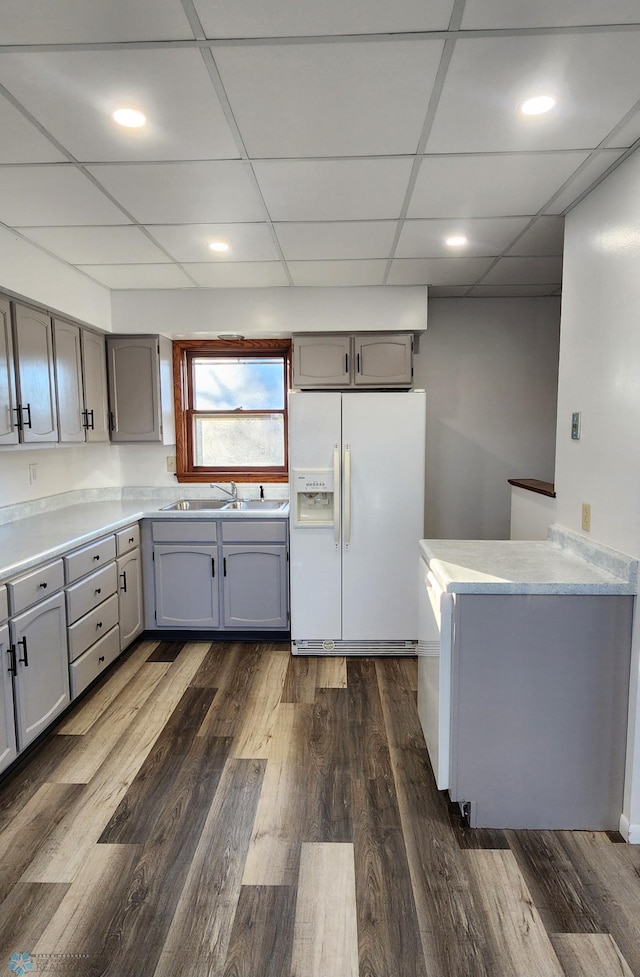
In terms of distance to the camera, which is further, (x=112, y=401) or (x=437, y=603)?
(x=112, y=401)

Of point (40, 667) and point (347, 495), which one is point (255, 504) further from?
point (40, 667)

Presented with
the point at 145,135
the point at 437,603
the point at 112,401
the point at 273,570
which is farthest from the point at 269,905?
the point at 112,401

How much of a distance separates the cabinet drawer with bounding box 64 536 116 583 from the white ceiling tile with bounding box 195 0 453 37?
7.30ft

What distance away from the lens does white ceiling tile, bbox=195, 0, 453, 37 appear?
4.19 feet

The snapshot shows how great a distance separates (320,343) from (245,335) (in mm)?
573

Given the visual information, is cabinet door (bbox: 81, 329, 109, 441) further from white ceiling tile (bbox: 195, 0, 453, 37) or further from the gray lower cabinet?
white ceiling tile (bbox: 195, 0, 453, 37)

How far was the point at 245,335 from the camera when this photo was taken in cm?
381

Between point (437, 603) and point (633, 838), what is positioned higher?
point (437, 603)

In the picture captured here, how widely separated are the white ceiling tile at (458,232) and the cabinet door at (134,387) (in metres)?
1.87

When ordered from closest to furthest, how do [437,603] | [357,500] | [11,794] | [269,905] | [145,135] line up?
[269,905], [145,135], [437,603], [11,794], [357,500]

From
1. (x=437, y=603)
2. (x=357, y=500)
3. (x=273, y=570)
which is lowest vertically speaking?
(x=273, y=570)

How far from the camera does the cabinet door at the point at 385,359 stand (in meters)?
3.61

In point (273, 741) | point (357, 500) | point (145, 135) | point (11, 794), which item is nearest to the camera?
point (145, 135)

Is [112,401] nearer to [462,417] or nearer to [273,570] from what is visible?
[273,570]
